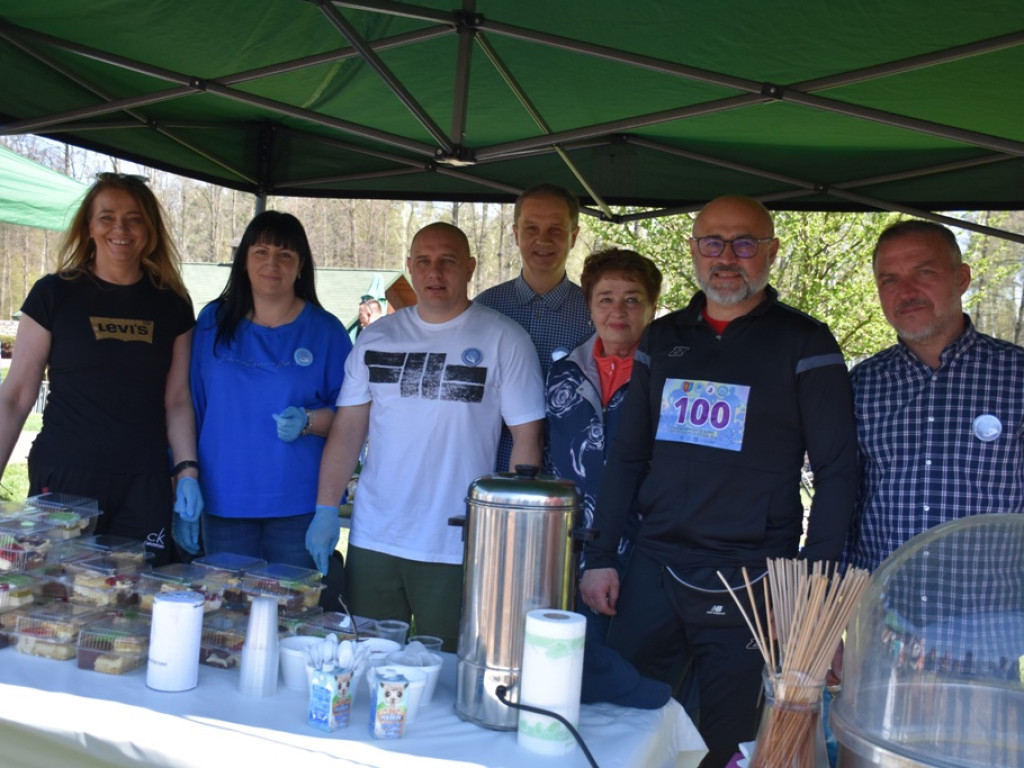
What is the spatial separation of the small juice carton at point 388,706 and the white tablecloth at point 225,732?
0.02 meters

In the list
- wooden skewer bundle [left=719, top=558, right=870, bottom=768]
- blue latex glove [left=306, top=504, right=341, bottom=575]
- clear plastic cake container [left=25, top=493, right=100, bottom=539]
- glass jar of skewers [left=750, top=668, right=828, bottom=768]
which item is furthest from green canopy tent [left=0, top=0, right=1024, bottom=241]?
glass jar of skewers [left=750, top=668, right=828, bottom=768]

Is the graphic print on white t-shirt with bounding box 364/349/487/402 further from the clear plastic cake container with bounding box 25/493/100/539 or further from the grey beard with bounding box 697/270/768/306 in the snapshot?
the clear plastic cake container with bounding box 25/493/100/539

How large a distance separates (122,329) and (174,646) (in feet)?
4.46

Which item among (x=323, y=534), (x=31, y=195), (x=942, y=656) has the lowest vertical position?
(x=323, y=534)

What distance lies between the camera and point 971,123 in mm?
3330

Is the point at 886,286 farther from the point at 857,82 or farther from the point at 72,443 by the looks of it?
the point at 72,443

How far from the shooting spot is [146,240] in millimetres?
2791

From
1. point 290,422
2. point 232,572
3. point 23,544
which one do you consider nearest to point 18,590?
point 23,544

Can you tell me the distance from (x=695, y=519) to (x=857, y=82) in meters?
1.48

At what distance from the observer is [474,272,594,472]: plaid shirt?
3.09 metres

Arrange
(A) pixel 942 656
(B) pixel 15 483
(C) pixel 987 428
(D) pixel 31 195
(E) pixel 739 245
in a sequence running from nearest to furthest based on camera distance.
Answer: (A) pixel 942 656, (C) pixel 987 428, (E) pixel 739 245, (D) pixel 31 195, (B) pixel 15 483

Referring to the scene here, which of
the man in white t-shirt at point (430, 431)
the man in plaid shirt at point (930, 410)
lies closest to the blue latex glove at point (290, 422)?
the man in white t-shirt at point (430, 431)

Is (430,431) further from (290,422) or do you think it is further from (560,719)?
(560,719)

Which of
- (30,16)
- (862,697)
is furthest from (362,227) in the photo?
(862,697)
